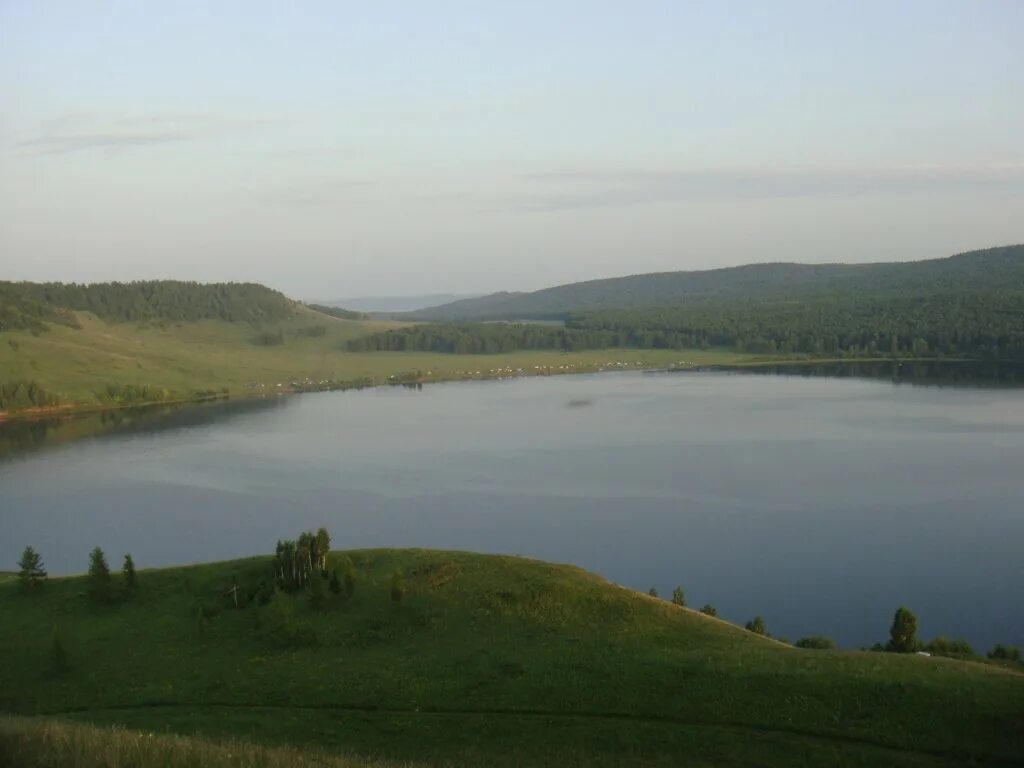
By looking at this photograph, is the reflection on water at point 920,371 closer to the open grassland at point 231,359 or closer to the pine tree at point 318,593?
the open grassland at point 231,359

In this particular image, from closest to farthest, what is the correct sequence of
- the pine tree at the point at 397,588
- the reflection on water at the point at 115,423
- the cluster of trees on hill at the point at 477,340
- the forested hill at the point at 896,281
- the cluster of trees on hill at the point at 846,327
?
the pine tree at the point at 397,588
the reflection on water at the point at 115,423
the cluster of trees on hill at the point at 846,327
the cluster of trees on hill at the point at 477,340
the forested hill at the point at 896,281

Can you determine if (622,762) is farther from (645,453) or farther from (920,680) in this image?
(645,453)

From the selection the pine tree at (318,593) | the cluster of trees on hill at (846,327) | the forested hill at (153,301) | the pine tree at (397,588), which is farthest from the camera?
the forested hill at (153,301)

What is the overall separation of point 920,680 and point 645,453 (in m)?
42.1

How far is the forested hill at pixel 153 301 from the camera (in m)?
107

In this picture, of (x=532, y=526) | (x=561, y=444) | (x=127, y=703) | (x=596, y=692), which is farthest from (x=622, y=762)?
(x=561, y=444)

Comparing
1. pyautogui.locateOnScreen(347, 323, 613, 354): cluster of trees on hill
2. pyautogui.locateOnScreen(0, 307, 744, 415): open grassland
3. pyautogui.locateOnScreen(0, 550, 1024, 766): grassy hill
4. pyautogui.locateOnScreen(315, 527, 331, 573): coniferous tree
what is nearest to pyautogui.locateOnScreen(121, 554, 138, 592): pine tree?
pyautogui.locateOnScreen(0, 550, 1024, 766): grassy hill

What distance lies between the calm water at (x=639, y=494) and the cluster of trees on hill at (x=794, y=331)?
2539 cm

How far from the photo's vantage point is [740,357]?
115m

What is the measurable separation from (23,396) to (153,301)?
146 ft

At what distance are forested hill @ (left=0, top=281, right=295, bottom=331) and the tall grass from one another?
101 meters

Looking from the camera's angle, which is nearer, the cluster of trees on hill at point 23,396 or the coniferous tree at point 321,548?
the coniferous tree at point 321,548

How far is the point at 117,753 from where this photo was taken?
8.48 m

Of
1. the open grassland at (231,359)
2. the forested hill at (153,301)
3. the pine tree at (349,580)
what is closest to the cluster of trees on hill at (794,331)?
the open grassland at (231,359)
